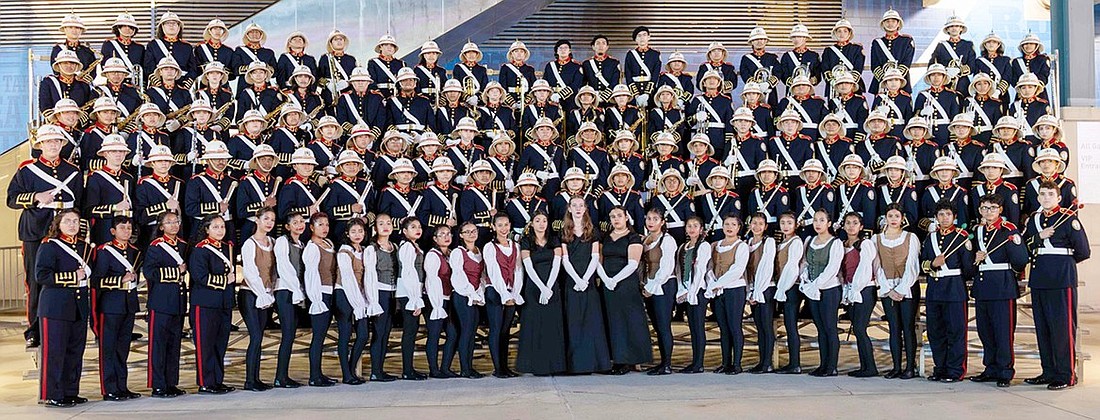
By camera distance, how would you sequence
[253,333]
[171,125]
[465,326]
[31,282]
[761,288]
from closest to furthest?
[253,333], [465,326], [761,288], [31,282], [171,125]

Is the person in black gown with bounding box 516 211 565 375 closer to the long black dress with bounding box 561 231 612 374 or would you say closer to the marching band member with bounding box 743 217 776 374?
the long black dress with bounding box 561 231 612 374

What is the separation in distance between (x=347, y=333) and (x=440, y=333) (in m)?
0.81

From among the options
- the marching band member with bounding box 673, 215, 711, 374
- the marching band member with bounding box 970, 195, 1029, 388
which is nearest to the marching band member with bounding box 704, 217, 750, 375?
the marching band member with bounding box 673, 215, 711, 374

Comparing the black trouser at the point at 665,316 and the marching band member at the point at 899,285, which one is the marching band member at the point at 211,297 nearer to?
the black trouser at the point at 665,316

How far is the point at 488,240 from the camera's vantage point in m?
10.3

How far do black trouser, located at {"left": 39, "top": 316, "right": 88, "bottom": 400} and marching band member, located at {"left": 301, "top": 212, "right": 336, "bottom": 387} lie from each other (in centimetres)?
172

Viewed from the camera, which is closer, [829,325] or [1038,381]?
[1038,381]

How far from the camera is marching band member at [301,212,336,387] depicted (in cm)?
894

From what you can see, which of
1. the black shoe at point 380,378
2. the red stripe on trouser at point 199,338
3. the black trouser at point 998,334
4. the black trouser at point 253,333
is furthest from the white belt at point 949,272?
the red stripe on trouser at point 199,338

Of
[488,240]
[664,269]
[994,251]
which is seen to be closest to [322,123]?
[488,240]

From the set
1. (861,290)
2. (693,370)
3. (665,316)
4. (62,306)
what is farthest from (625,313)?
(62,306)

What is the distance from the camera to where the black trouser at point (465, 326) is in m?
9.36

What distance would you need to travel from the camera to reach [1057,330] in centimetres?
856

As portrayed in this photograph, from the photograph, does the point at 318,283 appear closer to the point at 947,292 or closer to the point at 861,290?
the point at 861,290
